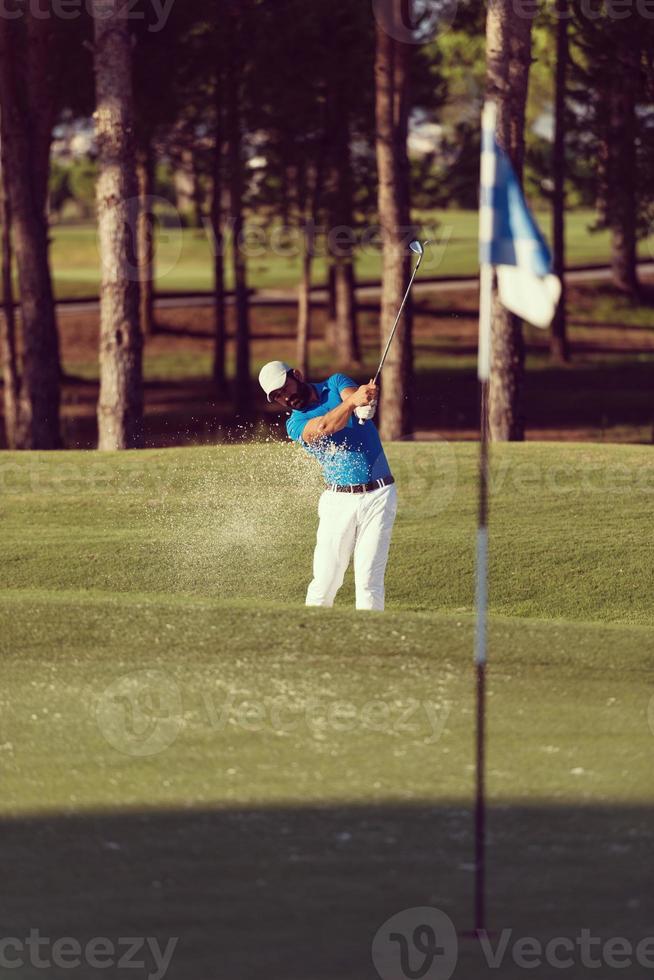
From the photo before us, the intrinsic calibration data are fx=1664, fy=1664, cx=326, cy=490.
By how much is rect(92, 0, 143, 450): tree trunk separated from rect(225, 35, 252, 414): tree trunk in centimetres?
1192

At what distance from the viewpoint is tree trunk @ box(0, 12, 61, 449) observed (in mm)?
25953

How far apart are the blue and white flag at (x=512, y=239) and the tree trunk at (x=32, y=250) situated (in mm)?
20560

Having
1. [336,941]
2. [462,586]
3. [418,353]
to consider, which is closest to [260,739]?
[336,941]

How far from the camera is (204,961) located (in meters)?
5.72

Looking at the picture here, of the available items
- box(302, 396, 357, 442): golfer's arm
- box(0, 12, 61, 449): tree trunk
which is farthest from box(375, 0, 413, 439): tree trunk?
box(302, 396, 357, 442): golfer's arm

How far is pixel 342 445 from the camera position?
11.3m

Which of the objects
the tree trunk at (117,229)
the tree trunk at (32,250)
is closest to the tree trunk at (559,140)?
the tree trunk at (32,250)

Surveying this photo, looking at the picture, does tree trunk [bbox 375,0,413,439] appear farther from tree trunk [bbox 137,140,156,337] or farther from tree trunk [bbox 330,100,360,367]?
tree trunk [bbox 137,140,156,337]

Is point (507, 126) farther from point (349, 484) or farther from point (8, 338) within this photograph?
point (8, 338)

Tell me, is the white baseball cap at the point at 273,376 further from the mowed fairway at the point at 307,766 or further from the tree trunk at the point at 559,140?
the tree trunk at the point at 559,140

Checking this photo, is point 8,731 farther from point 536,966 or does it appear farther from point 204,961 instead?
point 536,966

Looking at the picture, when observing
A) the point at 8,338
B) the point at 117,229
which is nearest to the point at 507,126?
the point at 117,229

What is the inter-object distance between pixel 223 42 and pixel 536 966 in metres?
28.6

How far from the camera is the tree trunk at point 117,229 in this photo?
21297 millimetres
